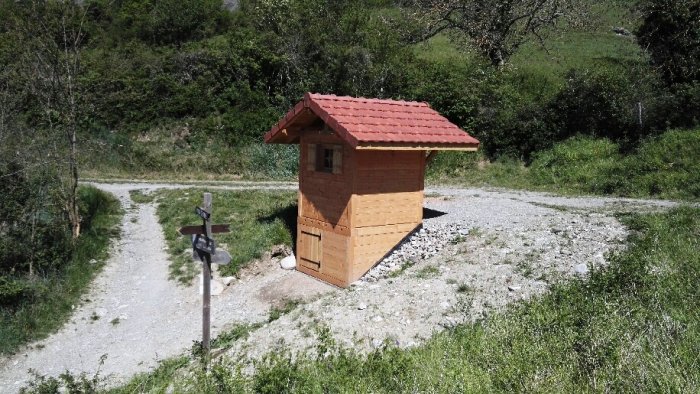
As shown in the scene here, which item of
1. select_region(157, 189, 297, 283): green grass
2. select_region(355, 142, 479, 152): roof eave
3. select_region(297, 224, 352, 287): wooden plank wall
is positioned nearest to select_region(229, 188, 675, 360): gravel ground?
select_region(297, 224, 352, 287): wooden plank wall

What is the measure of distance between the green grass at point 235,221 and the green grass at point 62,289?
5.70ft

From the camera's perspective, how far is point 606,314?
6.96 meters

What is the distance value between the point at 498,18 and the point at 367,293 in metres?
22.3

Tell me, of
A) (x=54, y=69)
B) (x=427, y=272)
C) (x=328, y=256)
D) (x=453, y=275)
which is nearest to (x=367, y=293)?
(x=427, y=272)

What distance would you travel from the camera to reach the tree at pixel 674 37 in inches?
849

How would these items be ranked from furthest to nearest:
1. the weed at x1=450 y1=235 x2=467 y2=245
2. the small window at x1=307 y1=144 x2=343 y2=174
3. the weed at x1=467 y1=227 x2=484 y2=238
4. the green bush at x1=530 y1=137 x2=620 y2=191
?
the green bush at x1=530 y1=137 x2=620 y2=191 → the small window at x1=307 y1=144 x2=343 y2=174 → the weed at x1=467 y1=227 x2=484 y2=238 → the weed at x1=450 y1=235 x2=467 y2=245

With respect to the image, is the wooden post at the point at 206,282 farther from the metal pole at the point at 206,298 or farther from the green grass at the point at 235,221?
the green grass at the point at 235,221

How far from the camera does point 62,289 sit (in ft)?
43.2

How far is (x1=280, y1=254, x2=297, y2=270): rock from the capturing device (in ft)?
46.2

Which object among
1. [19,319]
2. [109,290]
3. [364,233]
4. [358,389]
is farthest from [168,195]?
[358,389]

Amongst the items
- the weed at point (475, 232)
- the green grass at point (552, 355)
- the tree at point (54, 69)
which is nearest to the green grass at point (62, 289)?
the tree at point (54, 69)

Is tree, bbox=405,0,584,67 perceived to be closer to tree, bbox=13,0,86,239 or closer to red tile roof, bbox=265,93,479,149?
red tile roof, bbox=265,93,479,149

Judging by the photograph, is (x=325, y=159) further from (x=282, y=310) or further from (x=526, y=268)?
(x=526, y=268)

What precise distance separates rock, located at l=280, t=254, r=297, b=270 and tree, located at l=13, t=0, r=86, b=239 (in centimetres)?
571
